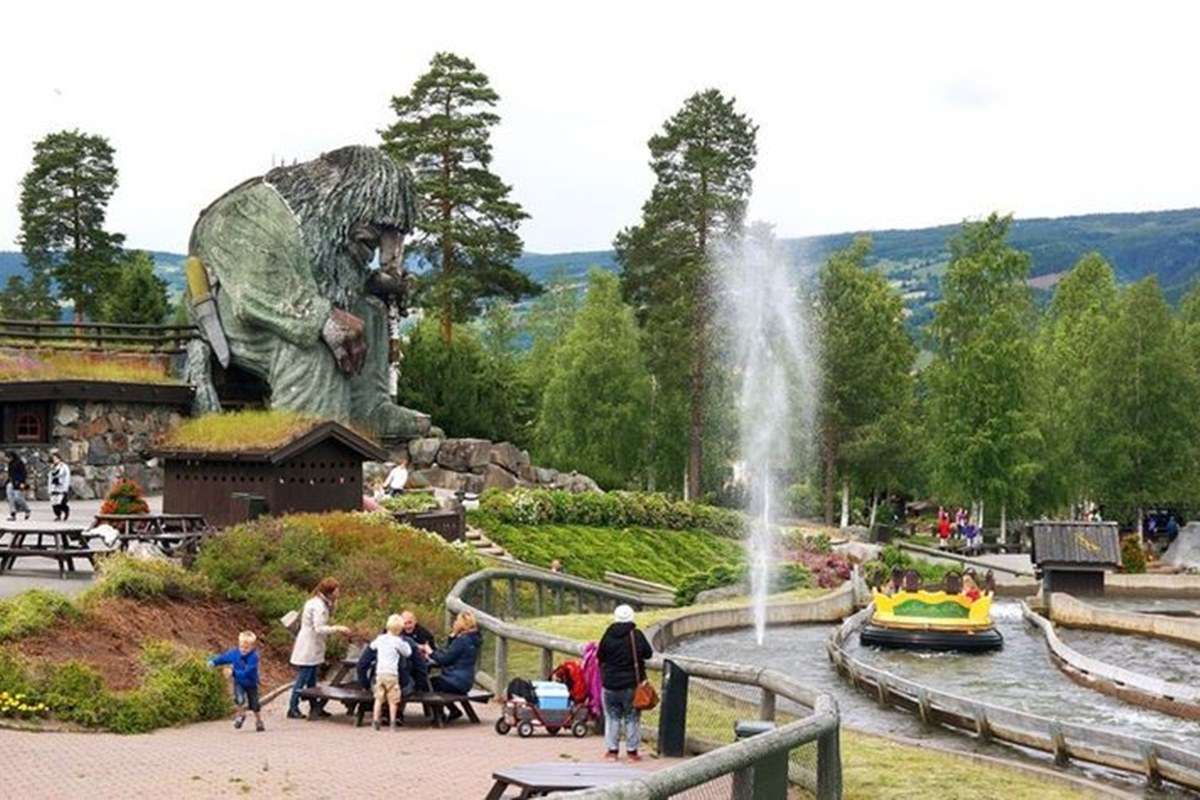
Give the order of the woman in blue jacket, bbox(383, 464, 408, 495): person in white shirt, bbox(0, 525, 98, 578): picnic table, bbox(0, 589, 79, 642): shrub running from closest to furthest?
the woman in blue jacket, bbox(0, 589, 79, 642): shrub, bbox(0, 525, 98, 578): picnic table, bbox(383, 464, 408, 495): person in white shirt

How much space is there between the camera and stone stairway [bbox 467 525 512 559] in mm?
48031

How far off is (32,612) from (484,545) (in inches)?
1095

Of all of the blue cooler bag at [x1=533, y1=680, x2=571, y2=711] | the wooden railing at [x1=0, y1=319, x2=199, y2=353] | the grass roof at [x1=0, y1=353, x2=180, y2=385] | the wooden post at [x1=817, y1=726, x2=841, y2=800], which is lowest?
the blue cooler bag at [x1=533, y1=680, x2=571, y2=711]

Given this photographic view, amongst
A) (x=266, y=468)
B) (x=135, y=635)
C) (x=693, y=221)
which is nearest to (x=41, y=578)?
(x=135, y=635)

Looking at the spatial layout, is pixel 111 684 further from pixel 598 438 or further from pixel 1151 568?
pixel 598 438

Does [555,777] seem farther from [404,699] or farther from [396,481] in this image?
[396,481]

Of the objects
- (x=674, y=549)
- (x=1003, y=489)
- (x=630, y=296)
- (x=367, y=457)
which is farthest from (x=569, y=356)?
(x=367, y=457)

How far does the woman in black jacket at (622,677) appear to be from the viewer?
53.9ft

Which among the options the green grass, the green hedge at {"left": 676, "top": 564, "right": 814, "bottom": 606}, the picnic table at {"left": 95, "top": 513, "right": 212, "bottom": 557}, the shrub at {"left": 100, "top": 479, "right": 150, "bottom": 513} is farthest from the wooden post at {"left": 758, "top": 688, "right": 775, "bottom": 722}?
the green grass

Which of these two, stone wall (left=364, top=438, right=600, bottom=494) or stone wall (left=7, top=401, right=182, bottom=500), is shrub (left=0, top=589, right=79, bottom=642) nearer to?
stone wall (left=7, top=401, right=182, bottom=500)

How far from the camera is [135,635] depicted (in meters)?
23.0

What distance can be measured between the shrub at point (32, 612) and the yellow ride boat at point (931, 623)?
71.3 ft

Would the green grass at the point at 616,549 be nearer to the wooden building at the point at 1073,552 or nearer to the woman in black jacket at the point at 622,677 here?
the wooden building at the point at 1073,552

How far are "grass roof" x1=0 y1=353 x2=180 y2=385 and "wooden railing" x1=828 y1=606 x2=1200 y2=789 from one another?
29005 millimetres
